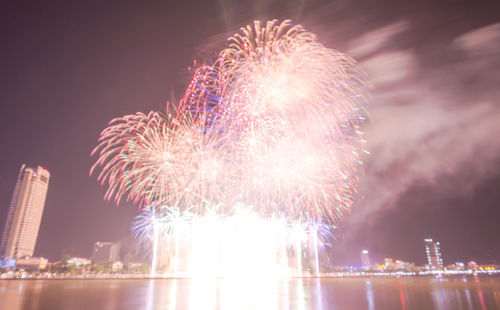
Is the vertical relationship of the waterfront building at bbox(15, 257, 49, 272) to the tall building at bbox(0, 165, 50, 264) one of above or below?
below

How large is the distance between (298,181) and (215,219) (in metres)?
20.6

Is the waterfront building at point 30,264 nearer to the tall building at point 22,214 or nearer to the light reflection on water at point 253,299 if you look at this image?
the tall building at point 22,214

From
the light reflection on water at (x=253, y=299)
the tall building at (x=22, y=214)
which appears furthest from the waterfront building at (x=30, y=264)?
Result: the light reflection on water at (x=253, y=299)

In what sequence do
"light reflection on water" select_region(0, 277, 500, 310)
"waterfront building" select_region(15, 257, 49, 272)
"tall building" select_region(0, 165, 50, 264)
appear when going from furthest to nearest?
"tall building" select_region(0, 165, 50, 264) → "waterfront building" select_region(15, 257, 49, 272) → "light reflection on water" select_region(0, 277, 500, 310)

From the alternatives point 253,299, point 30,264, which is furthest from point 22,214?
point 253,299

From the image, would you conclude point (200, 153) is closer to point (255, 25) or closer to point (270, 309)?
point (255, 25)

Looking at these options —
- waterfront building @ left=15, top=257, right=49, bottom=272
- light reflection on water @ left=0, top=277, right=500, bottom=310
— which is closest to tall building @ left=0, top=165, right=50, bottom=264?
waterfront building @ left=15, top=257, right=49, bottom=272

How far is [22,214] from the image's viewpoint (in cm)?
18188

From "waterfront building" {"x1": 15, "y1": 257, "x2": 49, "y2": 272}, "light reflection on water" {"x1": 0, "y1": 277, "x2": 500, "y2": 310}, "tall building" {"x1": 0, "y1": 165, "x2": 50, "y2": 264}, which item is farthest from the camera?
"tall building" {"x1": 0, "y1": 165, "x2": 50, "y2": 264}

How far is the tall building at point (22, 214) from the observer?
178 meters

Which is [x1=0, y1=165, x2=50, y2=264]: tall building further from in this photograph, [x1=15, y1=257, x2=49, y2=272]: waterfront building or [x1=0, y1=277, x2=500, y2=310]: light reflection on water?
[x1=0, y1=277, x2=500, y2=310]: light reflection on water

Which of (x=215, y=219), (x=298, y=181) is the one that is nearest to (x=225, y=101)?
(x=298, y=181)

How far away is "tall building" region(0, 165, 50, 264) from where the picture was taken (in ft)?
584

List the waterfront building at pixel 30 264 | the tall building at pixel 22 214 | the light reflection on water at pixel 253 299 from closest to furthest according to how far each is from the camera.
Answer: the light reflection on water at pixel 253 299, the waterfront building at pixel 30 264, the tall building at pixel 22 214
